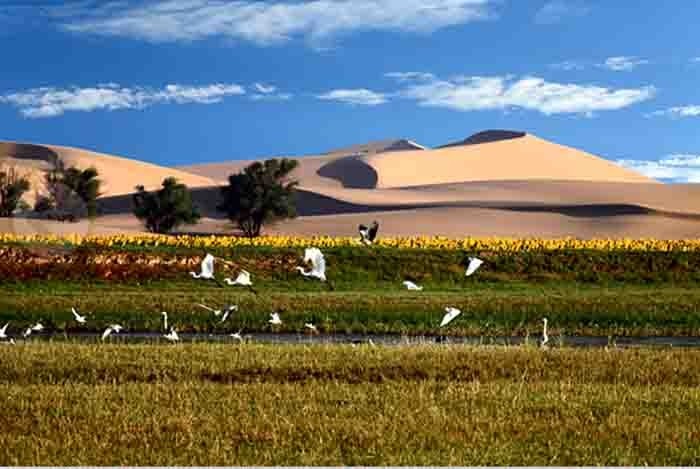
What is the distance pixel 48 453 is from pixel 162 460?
1.19 metres

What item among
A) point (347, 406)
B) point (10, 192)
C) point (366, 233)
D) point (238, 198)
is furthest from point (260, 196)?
point (347, 406)

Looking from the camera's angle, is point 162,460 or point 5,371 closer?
point 162,460

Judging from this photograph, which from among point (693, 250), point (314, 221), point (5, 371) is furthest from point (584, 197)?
point (5, 371)

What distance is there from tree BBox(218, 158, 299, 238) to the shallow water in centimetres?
6001

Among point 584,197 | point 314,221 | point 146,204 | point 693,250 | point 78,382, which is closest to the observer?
point 78,382

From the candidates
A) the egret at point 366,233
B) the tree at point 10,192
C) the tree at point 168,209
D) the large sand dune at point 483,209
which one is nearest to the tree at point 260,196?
the tree at point 168,209

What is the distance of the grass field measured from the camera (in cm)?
1187

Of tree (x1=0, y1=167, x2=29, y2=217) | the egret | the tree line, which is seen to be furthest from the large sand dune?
the egret

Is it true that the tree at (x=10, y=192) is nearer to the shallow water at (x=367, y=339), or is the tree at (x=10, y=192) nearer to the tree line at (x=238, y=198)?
the tree line at (x=238, y=198)

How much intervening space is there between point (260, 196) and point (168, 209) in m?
6.84

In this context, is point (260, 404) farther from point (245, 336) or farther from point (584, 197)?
point (584, 197)

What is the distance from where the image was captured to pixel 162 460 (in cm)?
1144

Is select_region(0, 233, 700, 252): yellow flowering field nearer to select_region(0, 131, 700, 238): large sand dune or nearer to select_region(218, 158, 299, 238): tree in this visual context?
select_region(218, 158, 299, 238): tree

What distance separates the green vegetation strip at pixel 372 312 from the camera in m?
29.4
